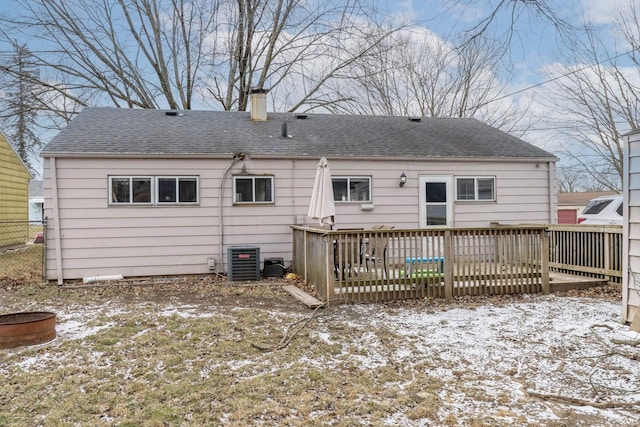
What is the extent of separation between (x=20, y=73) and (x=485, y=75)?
19.0 metres

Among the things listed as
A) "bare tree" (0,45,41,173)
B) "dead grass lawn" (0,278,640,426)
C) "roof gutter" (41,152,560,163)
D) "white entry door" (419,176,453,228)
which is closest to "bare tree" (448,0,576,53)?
"dead grass lawn" (0,278,640,426)

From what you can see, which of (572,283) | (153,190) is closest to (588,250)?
(572,283)

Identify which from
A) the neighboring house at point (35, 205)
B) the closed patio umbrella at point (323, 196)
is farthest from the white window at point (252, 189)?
the neighboring house at point (35, 205)

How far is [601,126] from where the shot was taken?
1841 centimetres

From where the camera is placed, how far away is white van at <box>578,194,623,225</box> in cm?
1075

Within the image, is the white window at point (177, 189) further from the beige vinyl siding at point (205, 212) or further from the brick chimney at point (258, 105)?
the brick chimney at point (258, 105)

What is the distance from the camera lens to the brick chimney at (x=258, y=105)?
38.1 feet

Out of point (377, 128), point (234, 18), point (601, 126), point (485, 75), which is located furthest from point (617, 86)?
point (234, 18)

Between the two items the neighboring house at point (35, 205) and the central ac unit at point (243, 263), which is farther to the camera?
the neighboring house at point (35, 205)

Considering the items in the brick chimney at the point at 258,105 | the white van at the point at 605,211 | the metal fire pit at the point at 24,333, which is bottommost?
the metal fire pit at the point at 24,333

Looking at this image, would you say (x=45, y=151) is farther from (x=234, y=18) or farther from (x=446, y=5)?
(x=234, y=18)

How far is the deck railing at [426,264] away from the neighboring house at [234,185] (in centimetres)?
256

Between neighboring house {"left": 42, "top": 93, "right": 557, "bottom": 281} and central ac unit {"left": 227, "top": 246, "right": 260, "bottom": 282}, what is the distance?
61 cm

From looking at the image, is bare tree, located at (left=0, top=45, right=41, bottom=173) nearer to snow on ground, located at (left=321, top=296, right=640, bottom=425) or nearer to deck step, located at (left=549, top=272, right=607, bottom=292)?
snow on ground, located at (left=321, top=296, right=640, bottom=425)
